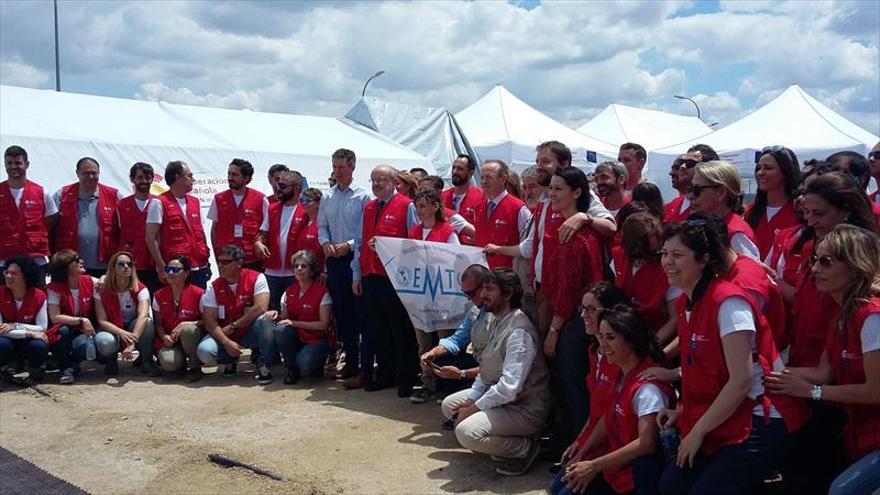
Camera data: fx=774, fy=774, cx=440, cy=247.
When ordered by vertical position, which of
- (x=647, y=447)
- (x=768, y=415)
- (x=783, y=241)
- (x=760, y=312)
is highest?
(x=783, y=241)

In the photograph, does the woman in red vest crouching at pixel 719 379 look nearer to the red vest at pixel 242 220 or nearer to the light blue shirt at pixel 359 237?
the light blue shirt at pixel 359 237

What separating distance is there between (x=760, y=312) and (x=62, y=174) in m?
9.17

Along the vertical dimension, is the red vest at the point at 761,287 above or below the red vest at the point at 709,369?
above

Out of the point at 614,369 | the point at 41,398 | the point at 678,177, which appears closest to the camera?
the point at 614,369

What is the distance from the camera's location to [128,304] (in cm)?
752

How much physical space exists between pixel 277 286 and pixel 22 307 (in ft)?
7.60

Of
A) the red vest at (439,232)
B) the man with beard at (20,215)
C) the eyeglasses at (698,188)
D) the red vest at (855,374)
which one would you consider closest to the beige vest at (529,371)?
the eyeglasses at (698,188)

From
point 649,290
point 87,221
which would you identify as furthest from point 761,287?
point 87,221

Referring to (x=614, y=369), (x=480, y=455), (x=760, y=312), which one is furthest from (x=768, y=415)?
(x=480, y=455)

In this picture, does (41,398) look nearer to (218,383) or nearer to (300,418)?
(218,383)

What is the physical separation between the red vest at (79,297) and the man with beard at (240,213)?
1298mm

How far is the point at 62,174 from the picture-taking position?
388 inches

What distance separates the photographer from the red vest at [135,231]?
777 cm

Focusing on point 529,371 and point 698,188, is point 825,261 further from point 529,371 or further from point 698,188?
point 529,371
